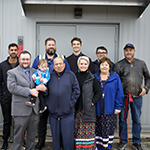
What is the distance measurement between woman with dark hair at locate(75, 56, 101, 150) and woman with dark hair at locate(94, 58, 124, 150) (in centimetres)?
16

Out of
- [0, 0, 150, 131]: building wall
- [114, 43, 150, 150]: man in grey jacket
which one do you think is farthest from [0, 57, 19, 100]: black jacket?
[114, 43, 150, 150]: man in grey jacket

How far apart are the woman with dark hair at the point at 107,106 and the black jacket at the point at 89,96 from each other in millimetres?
164

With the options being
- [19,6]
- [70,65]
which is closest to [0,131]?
[70,65]

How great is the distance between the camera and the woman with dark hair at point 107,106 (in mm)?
3459

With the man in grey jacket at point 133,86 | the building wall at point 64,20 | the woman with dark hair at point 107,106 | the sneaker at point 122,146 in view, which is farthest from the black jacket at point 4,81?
the sneaker at point 122,146

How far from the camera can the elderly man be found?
322cm

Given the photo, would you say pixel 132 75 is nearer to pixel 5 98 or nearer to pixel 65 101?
pixel 65 101

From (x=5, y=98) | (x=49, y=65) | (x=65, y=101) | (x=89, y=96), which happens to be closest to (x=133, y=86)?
(x=89, y=96)

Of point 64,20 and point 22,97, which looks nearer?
point 22,97

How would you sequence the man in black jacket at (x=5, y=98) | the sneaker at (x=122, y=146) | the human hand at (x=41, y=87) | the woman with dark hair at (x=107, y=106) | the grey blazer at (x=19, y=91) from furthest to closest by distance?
the sneaker at (x=122, y=146)
the man in black jacket at (x=5, y=98)
the woman with dark hair at (x=107, y=106)
the human hand at (x=41, y=87)
the grey blazer at (x=19, y=91)

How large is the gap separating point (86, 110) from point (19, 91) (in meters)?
1.21

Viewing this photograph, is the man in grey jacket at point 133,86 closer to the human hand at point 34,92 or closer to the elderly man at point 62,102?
the elderly man at point 62,102

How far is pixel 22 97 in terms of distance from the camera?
124 inches

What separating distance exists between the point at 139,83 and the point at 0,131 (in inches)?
148
